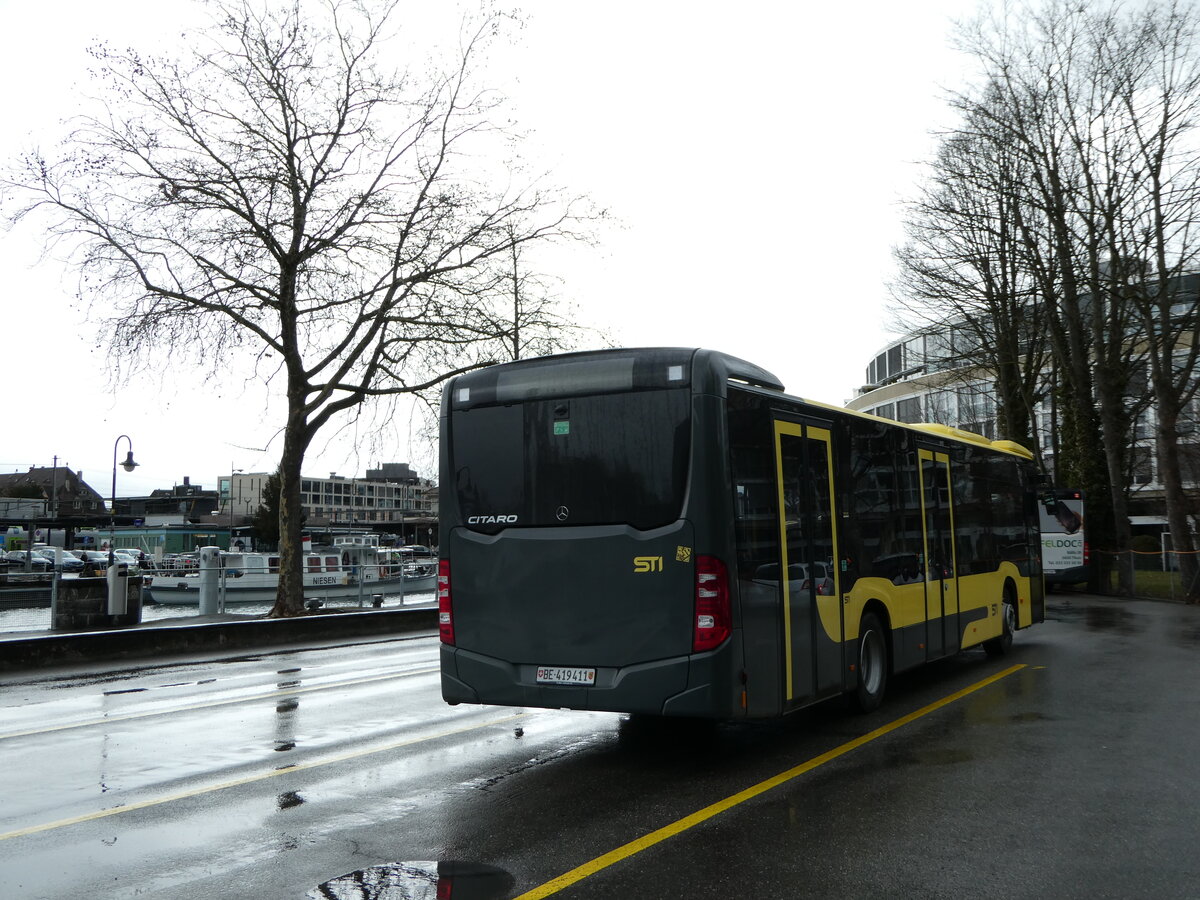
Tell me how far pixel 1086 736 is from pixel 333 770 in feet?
20.1

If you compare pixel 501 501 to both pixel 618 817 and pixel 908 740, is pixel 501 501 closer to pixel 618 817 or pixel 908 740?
pixel 618 817

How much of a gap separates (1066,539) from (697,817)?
3254 cm

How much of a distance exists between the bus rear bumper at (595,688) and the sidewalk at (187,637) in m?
9.89

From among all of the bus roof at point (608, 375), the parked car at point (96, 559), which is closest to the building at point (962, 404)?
the bus roof at point (608, 375)

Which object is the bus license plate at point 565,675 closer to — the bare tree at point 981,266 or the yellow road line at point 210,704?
the yellow road line at point 210,704

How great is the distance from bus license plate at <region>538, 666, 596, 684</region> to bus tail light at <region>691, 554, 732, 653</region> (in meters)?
0.85

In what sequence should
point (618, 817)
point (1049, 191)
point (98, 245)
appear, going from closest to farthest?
point (618, 817)
point (98, 245)
point (1049, 191)

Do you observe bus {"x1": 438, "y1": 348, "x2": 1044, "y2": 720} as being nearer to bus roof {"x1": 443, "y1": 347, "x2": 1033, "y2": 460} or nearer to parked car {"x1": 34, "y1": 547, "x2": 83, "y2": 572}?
bus roof {"x1": 443, "y1": 347, "x2": 1033, "y2": 460}

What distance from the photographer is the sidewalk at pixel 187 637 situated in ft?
50.1

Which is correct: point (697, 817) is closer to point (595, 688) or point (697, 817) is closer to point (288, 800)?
point (595, 688)

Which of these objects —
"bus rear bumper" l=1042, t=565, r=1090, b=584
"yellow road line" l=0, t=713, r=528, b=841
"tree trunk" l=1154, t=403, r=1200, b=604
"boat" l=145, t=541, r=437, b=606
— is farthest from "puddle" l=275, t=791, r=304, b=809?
"boat" l=145, t=541, r=437, b=606

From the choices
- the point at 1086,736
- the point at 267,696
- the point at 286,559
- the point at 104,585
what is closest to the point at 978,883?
the point at 1086,736

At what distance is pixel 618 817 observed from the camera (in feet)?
20.5

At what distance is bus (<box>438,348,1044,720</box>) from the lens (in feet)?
24.1
